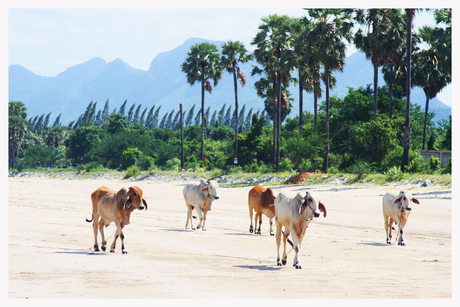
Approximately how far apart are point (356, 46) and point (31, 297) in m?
34.0

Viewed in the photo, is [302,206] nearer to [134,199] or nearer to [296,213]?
[296,213]

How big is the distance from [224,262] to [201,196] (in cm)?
561

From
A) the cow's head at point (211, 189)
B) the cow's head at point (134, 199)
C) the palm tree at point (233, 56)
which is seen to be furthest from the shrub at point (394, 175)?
the palm tree at point (233, 56)

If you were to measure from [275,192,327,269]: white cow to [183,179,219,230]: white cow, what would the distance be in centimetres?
501

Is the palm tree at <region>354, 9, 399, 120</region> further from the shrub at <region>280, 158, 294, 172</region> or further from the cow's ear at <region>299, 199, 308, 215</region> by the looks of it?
the cow's ear at <region>299, 199, 308, 215</region>

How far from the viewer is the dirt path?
7020 millimetres

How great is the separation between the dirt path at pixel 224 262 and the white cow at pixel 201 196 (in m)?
0.72

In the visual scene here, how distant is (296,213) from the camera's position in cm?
855

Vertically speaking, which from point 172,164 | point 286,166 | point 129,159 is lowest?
point 286,166

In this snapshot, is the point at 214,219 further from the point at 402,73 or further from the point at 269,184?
the point at 402,73

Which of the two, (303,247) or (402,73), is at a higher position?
(402,73)

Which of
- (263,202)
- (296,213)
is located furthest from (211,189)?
(296,213)

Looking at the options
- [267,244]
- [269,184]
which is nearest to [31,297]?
[267,244]

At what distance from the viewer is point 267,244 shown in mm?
12023
